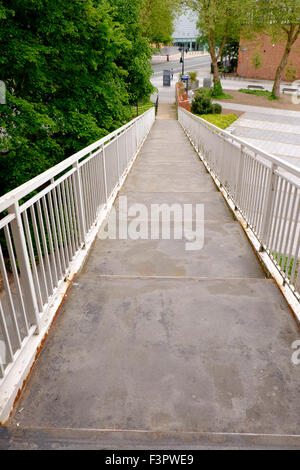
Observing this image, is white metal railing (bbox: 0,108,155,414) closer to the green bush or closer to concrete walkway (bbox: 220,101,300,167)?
concrete walkway (bbox: 220,101,300,167)

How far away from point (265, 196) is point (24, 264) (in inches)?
108

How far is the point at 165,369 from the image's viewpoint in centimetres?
220

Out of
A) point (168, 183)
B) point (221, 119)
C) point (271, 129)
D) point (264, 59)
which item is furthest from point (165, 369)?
point (264, 59)

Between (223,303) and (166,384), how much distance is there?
101 centimetres

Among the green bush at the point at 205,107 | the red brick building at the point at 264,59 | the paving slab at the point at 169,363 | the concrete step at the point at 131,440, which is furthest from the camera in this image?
the red brick building at the point at 264,59

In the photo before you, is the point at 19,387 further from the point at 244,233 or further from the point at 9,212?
the point at 244,233

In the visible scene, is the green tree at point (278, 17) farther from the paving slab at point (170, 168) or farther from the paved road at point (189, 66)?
the paved road at point (189, 66)

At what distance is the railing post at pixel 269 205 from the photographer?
357 cm

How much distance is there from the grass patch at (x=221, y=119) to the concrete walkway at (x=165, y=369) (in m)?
22.4

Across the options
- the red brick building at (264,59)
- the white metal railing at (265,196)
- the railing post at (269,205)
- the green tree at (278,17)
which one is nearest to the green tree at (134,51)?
the white metal railing at (265,196)

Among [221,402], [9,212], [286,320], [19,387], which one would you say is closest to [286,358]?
[286,320]

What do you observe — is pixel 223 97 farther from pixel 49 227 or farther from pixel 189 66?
pixel 189 66

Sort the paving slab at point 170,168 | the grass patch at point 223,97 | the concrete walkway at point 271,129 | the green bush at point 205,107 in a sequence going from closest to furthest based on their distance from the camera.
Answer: the paving slab at point 170,168
the concrete walkway at point 271,129
the green bush at point 205,107
the grass patch at point 223,97

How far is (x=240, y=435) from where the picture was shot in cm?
179
